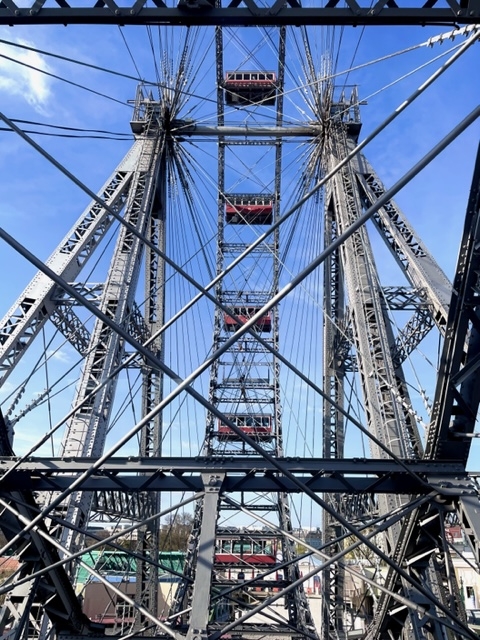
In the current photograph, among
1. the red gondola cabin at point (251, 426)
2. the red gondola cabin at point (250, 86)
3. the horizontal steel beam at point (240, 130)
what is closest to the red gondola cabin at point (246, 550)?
the red gondola cabin at point (251, 426)

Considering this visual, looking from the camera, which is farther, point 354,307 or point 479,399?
point 354,307

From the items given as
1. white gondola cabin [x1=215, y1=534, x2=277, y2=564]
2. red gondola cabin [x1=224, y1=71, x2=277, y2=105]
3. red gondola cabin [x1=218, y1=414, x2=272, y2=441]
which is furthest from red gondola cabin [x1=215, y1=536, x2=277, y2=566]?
red gondola cabin [x1=224, y1=71, x2=277, y2=105]

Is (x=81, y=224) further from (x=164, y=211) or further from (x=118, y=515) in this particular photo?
(x=118, y=515)

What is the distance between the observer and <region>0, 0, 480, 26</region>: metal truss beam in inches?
156

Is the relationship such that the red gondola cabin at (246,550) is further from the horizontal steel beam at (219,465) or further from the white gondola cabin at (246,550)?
the horizontal steel beam at (219,465)

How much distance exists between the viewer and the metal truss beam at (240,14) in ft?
13.0

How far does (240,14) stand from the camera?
3988 mm

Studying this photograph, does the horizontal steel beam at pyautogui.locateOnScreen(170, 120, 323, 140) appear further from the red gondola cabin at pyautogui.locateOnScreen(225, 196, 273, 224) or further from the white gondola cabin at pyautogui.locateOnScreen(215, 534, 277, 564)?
the white gondola cabin at pyautogui.locateOnScreen(215, 534, 277, 564)

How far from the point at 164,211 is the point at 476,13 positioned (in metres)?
11.0

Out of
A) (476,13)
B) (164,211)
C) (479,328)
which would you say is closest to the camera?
(476,13)

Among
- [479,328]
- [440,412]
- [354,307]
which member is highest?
[354,307]

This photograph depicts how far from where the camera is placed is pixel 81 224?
1042 centimetres

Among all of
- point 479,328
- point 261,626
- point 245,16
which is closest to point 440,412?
point 479,328

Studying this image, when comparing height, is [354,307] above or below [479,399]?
above
